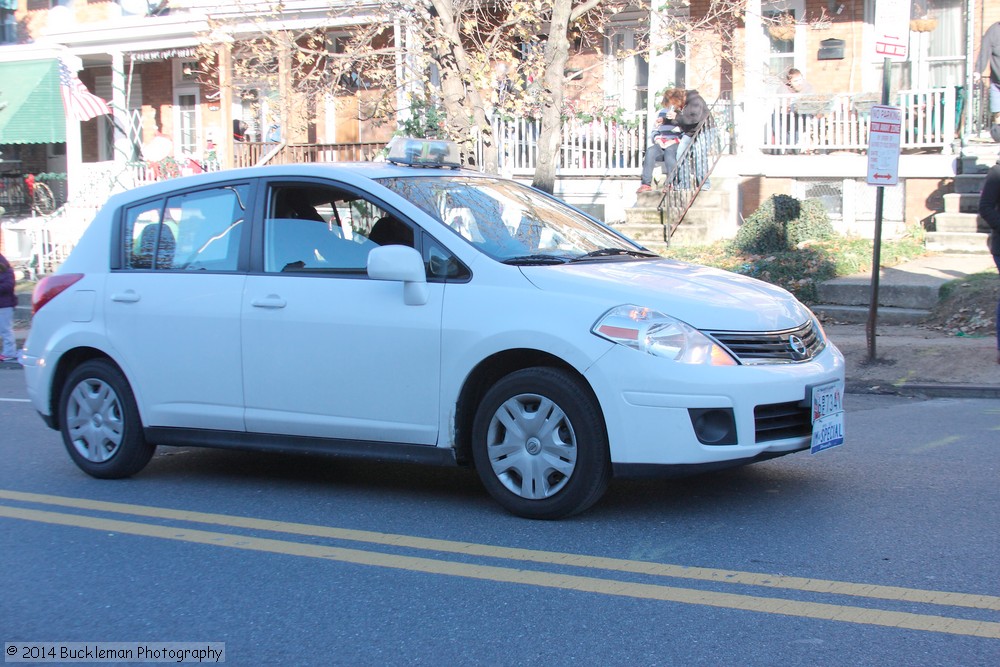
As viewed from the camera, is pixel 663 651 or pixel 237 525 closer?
pixel 663 651

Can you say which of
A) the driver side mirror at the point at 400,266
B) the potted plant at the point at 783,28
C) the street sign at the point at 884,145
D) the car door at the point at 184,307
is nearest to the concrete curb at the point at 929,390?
the street sign at the point at 884,145

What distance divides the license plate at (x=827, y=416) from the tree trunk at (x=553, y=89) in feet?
22.7

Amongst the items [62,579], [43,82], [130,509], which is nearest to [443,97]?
[130,509]

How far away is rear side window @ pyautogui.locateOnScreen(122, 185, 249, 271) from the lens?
6.23 metres

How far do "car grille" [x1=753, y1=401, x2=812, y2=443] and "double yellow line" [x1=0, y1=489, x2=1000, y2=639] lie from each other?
0.77m

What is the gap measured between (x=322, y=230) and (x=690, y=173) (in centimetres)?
1126

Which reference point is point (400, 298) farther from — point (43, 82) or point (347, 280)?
point (43, 82)

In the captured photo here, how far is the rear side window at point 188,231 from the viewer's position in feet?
20.4

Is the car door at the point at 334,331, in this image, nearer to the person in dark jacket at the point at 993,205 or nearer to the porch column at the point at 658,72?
the person in dark jacket at the point at 993,205

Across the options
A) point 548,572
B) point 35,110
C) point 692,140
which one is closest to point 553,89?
point 692,140

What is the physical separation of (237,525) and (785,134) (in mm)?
13773

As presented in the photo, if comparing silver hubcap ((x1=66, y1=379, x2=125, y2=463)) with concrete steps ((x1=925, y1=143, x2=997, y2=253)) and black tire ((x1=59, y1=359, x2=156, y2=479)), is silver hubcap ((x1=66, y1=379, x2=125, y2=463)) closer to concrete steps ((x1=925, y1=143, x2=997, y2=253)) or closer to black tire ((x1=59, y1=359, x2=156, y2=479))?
black tire ((x1=59, y1=359, x2=156, y2=479))

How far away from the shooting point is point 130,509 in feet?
19.6

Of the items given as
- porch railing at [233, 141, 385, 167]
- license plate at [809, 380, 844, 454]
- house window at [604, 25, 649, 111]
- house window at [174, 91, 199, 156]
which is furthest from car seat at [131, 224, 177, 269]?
house window at [174, 91, 199, 156]
